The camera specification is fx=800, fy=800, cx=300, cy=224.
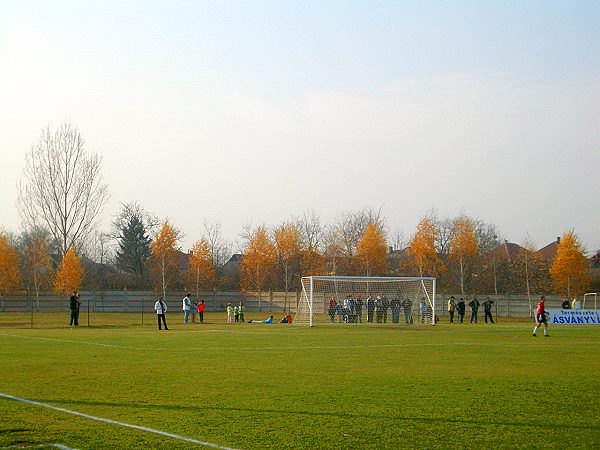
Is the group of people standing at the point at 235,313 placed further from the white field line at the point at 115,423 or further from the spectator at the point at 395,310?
the white field line at the point at 115,423

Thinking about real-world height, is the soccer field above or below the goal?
below

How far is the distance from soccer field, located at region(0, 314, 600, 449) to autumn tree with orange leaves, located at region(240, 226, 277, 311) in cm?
5756

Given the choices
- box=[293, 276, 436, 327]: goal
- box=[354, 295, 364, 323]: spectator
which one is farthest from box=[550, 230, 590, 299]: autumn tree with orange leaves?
box=[354, 295, 364, 323]: spectator

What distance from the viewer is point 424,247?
74875 mm

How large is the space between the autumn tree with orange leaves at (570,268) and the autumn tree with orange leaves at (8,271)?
48.9 meters

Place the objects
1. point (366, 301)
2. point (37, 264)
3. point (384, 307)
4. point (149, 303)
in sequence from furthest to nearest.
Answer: point (37, 264)
point (149, 303)
point (366, 301)
point (384, 307)

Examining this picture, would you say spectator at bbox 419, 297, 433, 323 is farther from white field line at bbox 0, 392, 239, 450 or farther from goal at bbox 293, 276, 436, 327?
white field line at bbox 0, 392, 239, 450

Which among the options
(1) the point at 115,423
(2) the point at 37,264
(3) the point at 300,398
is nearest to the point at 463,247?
(2) the point at 37,264

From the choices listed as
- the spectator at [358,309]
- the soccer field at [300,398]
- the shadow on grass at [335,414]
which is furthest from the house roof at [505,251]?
the shadow on grass at [335,414]

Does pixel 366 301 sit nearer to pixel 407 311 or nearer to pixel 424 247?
pixel 407 311

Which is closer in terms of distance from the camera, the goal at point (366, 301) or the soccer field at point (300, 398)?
the soccer field at point (300, 398)

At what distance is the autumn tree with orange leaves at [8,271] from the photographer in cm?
7388

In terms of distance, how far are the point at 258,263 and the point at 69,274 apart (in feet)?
64.5

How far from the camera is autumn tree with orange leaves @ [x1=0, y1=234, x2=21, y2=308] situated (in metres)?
73.9
